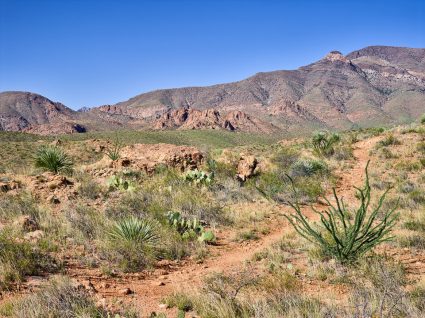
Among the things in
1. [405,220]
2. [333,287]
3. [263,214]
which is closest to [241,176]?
[263,214]

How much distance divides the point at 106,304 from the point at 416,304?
3.32 m

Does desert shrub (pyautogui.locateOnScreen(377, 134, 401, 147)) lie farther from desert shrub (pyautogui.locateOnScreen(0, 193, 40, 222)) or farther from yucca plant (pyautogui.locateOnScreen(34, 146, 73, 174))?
desert shrub (pyautogui.locateOnScreen(0, 193, 40, 222))

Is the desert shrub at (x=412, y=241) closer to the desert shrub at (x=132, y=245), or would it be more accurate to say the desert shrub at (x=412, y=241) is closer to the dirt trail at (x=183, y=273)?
the dirt trail at (x=183, y=273)

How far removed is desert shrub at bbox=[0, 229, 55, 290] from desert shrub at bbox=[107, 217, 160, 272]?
103 cm

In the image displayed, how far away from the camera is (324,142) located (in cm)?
1962

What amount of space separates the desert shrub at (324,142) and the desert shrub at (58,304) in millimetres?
15676

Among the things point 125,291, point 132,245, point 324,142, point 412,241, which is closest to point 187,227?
point 132,245

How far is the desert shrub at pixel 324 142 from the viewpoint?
18.3 meters

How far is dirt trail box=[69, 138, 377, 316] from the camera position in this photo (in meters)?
4.86

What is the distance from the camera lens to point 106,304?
13.8 feet

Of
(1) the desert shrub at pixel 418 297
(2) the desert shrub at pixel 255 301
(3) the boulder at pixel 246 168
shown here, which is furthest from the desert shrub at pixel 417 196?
(2) the desert shrub at pixel 255 301

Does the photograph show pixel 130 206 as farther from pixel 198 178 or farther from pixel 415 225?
pixel 415 225

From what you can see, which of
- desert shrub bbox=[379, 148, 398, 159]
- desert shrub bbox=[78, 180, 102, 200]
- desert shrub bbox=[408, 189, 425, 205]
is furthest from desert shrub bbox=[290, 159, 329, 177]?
desert shrub bbox=[78, 180, 102, 200]

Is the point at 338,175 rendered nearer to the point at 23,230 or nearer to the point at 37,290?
the point at 23,230
